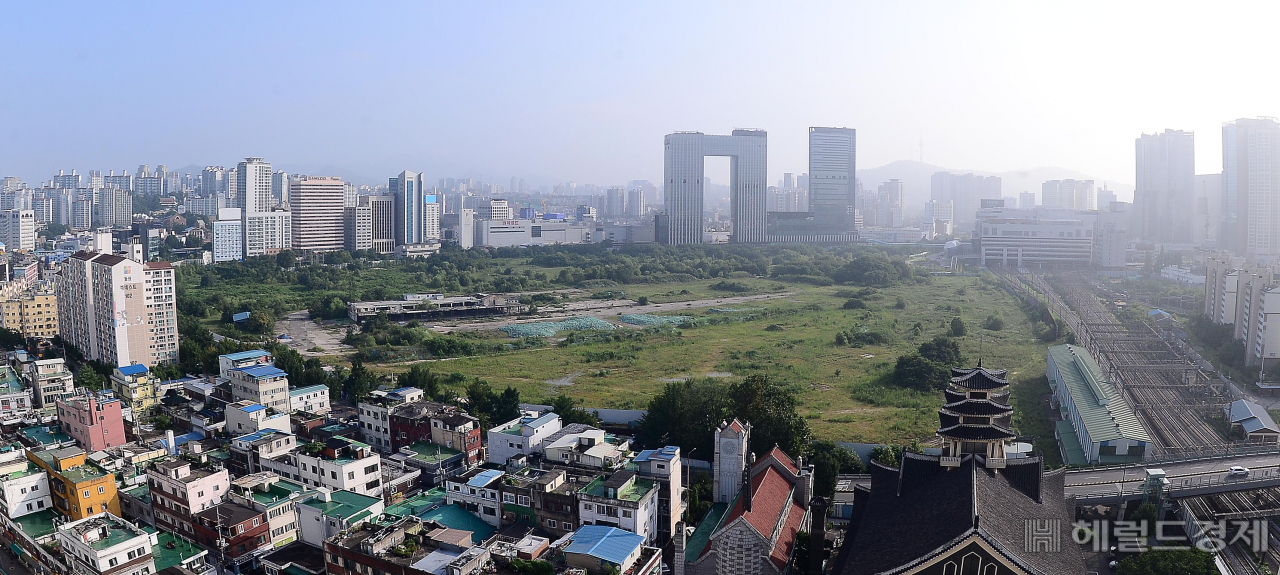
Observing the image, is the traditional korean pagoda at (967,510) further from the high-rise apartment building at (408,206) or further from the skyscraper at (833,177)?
the skyscraper at (833,177)

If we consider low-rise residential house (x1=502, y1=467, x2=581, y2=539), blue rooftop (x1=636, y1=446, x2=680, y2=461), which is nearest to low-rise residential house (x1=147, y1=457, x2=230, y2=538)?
low-rise residential house (x1=502, y1=467, x2=581, y2=539)

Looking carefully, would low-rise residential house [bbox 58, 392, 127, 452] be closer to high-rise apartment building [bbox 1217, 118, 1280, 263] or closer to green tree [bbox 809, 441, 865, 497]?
green tree [bbox 809, 441, 865, 497]

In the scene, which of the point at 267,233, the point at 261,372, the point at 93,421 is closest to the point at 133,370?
the point at 261,372

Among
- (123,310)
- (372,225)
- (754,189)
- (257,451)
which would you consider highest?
(754,189)

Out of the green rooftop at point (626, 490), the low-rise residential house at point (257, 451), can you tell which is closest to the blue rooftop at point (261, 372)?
the low-rise residential house at point (257, 451)

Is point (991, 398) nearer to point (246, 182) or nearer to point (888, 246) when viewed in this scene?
point (246, 182)

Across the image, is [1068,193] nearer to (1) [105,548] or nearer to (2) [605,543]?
(2) [605,543]
